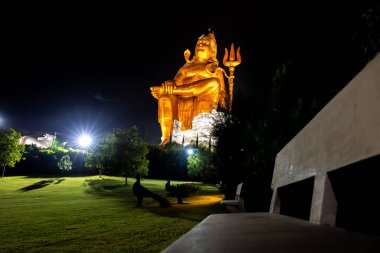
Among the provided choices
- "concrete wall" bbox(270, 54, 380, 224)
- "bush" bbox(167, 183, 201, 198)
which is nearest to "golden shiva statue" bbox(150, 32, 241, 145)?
"bush" bbox(167, 183, 201, 198)

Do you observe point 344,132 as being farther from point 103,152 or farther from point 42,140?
point 42,140

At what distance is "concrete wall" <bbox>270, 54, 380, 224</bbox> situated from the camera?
1104 millimetres

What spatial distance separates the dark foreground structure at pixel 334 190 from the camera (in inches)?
41.4

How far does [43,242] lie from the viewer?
19.7 feet

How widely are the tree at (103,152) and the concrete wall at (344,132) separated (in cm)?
2643

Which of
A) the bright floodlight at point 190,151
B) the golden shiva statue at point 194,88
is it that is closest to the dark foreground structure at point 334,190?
the golden shiva statue at point 194,88

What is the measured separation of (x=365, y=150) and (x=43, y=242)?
21.5 feet

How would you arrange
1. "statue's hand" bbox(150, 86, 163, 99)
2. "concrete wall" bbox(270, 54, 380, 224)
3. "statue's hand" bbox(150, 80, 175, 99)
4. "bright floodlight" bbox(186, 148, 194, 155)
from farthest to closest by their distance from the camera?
"bright floodlight" bbox(186, 148, 194, 155) < "statue's hand" bbox(150, 86, 163, 99) < "statue's hand" bbox(150, 80, 175, 99) < "concrete wall" bbox(270, 54, 380, 224)

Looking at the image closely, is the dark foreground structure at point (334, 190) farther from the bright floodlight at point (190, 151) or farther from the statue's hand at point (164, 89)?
the bright floodlight at point (190, 151)

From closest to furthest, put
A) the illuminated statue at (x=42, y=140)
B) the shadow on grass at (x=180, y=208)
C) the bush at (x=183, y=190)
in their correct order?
the shadow on grass at (x=180, y=208), the bush at (x=183, y=190), the illuminated statue at (x=42, y=140)

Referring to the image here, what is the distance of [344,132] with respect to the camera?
55.4 inches

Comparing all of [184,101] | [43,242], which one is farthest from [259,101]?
[184,101]

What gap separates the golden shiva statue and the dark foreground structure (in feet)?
95.7

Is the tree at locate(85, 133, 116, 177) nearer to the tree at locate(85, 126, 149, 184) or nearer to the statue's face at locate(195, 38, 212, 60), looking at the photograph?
the tree at locate(85, 126, 149, 184)
